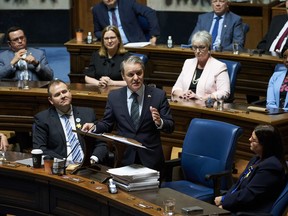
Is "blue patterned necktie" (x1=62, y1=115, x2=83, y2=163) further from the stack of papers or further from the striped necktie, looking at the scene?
the striped necktie

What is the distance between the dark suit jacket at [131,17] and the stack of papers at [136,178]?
4.72 meters

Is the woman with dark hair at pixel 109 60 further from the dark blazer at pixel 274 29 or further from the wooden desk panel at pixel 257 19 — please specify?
the wooden desk panel at pixel 257 19

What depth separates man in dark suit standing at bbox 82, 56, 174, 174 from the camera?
20.4 feet

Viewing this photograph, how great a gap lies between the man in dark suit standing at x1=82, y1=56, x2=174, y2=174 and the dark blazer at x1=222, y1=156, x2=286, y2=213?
1154mm

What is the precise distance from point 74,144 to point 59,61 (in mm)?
6943

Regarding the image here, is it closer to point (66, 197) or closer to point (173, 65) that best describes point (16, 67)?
point (173, 65)

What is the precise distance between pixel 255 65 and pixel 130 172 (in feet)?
12.6

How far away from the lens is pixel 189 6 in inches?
531

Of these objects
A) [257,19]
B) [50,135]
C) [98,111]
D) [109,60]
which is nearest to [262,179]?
[50,135]

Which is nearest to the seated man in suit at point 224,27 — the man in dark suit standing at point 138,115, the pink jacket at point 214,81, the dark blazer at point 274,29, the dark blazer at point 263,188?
the dark blazer at point 274,29

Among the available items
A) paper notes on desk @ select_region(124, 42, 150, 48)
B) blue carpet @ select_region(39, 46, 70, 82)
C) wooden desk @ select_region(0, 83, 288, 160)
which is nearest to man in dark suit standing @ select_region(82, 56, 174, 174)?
wooden desk @ select_region(0, 83, 288, 160)

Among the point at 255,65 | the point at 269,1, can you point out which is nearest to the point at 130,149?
the point at 255,65

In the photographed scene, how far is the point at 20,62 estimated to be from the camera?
8250mm

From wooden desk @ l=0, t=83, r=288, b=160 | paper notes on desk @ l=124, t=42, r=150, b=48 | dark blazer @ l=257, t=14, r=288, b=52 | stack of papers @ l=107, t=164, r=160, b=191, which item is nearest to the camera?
stack of papers @ l=107, t=164, r=160, b=191
